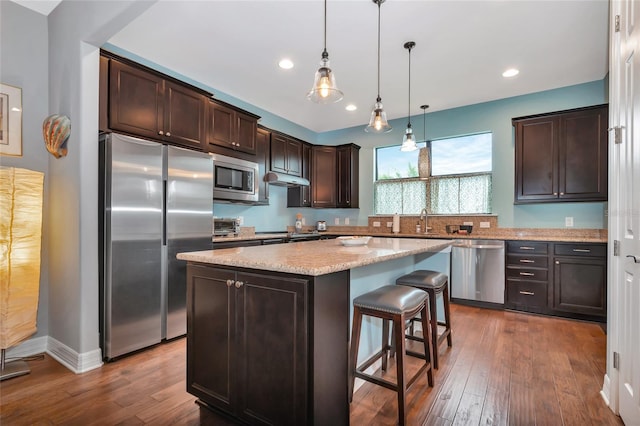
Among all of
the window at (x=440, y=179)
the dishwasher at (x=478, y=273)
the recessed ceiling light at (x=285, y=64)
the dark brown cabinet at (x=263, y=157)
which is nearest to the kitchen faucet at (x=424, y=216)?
the window at (x=440, y=179)

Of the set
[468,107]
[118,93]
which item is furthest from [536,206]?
[118,93]

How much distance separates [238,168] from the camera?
12.6 ft

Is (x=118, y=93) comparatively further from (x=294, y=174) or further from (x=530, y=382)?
(x=530, y=382)

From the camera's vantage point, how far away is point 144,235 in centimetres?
263

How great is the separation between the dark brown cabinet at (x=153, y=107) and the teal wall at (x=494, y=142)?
66 centimetres

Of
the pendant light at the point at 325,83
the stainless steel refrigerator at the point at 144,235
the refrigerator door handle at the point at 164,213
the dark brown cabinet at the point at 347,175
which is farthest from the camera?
the dark brown cabinet at the point at 347,175

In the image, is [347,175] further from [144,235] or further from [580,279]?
[144,235]

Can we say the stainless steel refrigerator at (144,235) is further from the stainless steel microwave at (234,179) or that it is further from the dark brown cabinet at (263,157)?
the dark brown cabinet at (263,157)

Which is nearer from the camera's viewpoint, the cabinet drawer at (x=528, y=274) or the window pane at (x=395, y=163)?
the cabinet drawer at (x=528, y=274)

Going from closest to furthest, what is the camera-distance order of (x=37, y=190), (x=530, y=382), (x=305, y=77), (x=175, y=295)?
1. (x=530, y=382)
2. (x=37, y=190)
3. (x=175, y=295)
4. (x=305, y=77)

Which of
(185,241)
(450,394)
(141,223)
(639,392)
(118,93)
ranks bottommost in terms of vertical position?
(450,394)

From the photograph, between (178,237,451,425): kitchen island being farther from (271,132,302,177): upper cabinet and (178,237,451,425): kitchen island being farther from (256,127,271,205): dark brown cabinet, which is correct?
(271,132,302,177): upper cabinet

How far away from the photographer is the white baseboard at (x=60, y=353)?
2.29m

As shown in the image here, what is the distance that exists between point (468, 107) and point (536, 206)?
5.77ft
